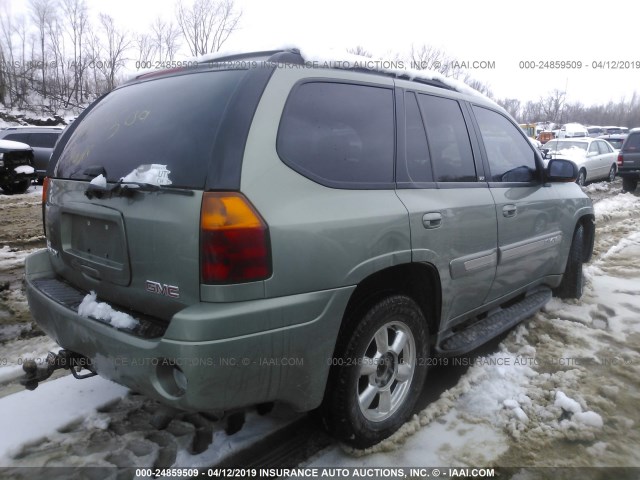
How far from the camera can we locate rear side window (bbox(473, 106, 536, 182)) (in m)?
3.31

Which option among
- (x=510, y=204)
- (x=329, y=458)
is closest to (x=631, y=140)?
(x=510, y=204)

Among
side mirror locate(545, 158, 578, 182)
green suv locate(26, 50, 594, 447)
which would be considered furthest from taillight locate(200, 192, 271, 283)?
side mirror locate(545, 158, 578, 182)

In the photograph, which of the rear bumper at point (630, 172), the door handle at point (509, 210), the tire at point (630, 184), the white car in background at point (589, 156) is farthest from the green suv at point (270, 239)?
the tire at point (630, 184)

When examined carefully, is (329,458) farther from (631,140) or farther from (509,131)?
(631,140)

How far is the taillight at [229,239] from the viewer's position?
1.75 metres

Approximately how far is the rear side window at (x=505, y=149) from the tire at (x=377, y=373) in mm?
1369

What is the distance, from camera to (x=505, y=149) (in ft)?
11.7

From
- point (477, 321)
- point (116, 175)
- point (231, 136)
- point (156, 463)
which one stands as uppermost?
point (231, 136)

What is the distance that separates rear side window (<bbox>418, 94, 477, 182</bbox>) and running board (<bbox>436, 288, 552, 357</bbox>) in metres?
1.02

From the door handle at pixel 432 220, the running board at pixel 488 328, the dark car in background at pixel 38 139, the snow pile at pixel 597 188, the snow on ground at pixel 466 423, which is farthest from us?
the snow pile at pixel 597 188

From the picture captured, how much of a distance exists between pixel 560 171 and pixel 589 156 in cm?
1321

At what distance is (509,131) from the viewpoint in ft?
12.1

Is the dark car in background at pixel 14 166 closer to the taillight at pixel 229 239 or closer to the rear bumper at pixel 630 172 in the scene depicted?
the taillight at pixel 229 239

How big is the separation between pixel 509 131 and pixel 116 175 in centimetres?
299
